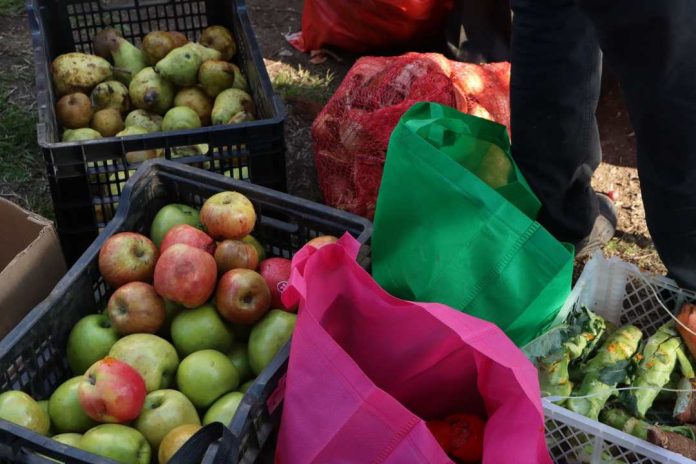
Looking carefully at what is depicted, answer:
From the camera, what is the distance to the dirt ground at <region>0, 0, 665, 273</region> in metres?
3.11

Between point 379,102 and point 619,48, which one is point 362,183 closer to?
point 379,102

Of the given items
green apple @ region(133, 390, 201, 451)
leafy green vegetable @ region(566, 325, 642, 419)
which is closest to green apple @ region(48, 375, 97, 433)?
green apple @ region(133, 390, 201, 451)

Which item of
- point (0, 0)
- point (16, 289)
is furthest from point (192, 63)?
point (0, 0)

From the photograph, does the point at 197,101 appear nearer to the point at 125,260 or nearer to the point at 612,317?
the point at 125,260

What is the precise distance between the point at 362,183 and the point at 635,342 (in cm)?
112

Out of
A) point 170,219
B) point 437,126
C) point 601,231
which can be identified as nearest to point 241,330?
point 170,219

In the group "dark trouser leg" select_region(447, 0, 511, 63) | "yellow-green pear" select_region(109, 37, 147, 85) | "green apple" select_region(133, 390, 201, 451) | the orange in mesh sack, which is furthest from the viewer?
"dark trouser leg" select_region(447, 0, 511, 63)

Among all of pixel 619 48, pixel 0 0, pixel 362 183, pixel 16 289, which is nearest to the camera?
pixel 619 48

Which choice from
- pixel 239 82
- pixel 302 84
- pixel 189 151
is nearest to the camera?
pixel 189 151

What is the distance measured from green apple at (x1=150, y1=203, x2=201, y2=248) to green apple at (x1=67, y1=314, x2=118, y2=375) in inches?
13.4

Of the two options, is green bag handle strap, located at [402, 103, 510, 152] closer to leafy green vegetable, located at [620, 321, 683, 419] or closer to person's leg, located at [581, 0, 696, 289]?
person's leg, located at [581, 0, 696, 289]

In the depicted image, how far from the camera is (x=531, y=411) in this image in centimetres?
151

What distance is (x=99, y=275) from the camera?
2076 mm

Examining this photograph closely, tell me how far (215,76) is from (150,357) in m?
1.35
